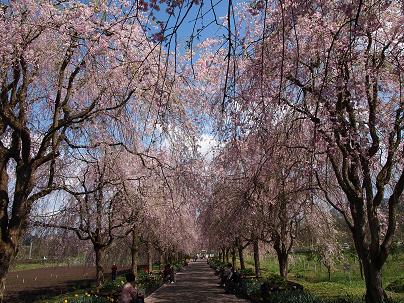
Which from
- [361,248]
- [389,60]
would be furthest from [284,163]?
[389,60]

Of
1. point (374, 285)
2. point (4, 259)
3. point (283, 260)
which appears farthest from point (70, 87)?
point (283, 260)

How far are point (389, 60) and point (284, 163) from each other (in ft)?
10.4

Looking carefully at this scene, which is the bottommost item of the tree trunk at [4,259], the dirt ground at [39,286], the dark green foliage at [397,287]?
the dirt ground at [39,286]

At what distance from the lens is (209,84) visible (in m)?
11.4

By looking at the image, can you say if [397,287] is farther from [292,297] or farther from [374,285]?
[374,285]

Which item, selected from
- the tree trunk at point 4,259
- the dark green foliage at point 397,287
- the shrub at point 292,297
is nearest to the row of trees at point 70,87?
the tree trunk at point 4,259

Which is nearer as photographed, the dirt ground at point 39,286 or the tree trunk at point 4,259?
the tree trunk at point 4,259

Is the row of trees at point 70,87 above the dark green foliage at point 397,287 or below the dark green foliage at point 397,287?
above

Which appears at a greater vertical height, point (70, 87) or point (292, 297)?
point (70, 87)

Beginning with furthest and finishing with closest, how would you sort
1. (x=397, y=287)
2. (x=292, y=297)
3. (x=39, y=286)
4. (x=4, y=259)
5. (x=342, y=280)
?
1. (x=39, y=286)
2. (x=342, y=280)
3. (x=397, y=287)
4. (x=292, y=297)
5. (x=4, y=259)

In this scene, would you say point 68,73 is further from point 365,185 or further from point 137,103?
point 365,185

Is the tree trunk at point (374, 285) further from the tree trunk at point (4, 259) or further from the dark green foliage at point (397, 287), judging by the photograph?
the dark green foliage at point (397, 287)

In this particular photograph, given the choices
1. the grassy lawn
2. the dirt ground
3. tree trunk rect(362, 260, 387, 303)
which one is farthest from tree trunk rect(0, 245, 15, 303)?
the dirt ground

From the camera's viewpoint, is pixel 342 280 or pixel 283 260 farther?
pixel 342 280
